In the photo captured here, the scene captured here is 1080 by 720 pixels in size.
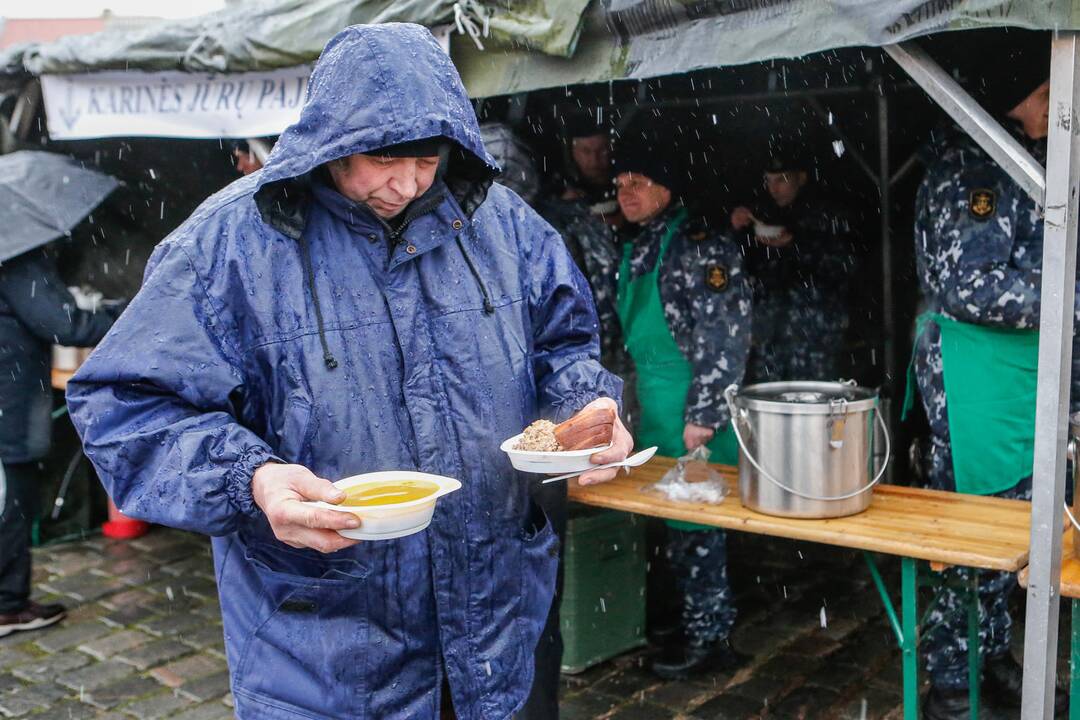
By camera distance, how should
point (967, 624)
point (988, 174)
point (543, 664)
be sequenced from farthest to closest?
point (967, 624) → point (988, 174) → point (543, 664)

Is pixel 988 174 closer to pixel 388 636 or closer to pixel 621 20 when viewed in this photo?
pixel 621 20

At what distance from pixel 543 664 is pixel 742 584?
2.76 m

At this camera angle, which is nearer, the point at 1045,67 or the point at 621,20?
the point at 621,20

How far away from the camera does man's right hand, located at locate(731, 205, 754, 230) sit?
17.6ft

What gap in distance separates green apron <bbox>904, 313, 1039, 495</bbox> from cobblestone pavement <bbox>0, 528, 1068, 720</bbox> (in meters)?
1.04

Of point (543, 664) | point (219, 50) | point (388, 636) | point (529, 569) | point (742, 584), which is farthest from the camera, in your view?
point (742, 584)

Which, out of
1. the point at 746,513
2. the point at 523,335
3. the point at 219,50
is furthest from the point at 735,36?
the point at 219,50

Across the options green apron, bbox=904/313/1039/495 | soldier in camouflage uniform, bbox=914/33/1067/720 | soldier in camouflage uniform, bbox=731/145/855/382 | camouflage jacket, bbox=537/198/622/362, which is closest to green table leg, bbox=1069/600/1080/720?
soldier in camouflage uniform, bbox=914/33/1067/720

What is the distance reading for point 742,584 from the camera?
5703mm

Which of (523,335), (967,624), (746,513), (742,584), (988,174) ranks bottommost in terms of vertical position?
(742,584)

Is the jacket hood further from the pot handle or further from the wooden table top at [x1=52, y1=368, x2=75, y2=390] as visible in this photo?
the wooden table top at [x1=52, y1=368, x2=75, y2=390]

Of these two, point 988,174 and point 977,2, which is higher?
point 977,2

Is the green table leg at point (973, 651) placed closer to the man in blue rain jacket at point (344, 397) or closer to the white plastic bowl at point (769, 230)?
the man in blue rain jacket at point (344, 397)

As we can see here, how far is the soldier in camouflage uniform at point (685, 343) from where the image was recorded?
14.5ft
